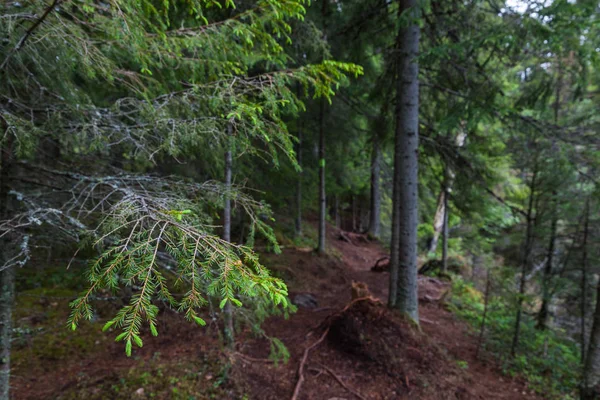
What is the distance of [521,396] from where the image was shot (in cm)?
482

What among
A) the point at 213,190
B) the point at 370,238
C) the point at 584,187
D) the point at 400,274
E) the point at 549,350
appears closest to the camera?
the point at 213,190

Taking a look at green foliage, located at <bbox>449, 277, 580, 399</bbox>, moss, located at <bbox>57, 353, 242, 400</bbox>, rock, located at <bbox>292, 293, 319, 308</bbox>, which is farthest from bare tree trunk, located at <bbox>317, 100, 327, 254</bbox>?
moss, located at <bbox>57, 353, 242, 400</bbox>

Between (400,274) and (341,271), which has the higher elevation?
(400,274)

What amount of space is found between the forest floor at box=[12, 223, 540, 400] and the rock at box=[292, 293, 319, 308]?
0.72 m

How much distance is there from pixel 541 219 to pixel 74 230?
26.1 ft

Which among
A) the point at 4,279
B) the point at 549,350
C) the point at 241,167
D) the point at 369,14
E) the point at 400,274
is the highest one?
the point at 369,14

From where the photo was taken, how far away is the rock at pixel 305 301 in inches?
275

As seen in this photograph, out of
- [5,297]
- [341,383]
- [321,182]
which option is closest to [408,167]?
[341,383]

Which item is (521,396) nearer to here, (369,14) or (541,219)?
(541,219)

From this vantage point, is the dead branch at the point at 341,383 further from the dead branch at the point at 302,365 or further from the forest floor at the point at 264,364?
the dead branch at the point at 302,365

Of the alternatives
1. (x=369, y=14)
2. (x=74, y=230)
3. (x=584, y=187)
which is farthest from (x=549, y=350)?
(x=74, y=230)

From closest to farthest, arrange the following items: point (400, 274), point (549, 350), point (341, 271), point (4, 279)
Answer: point (4, 279)
point (400, 274)
point (549, 350)
point (341, 271)

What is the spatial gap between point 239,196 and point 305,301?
522cm

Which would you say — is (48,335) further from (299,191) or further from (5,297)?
(299,191)
